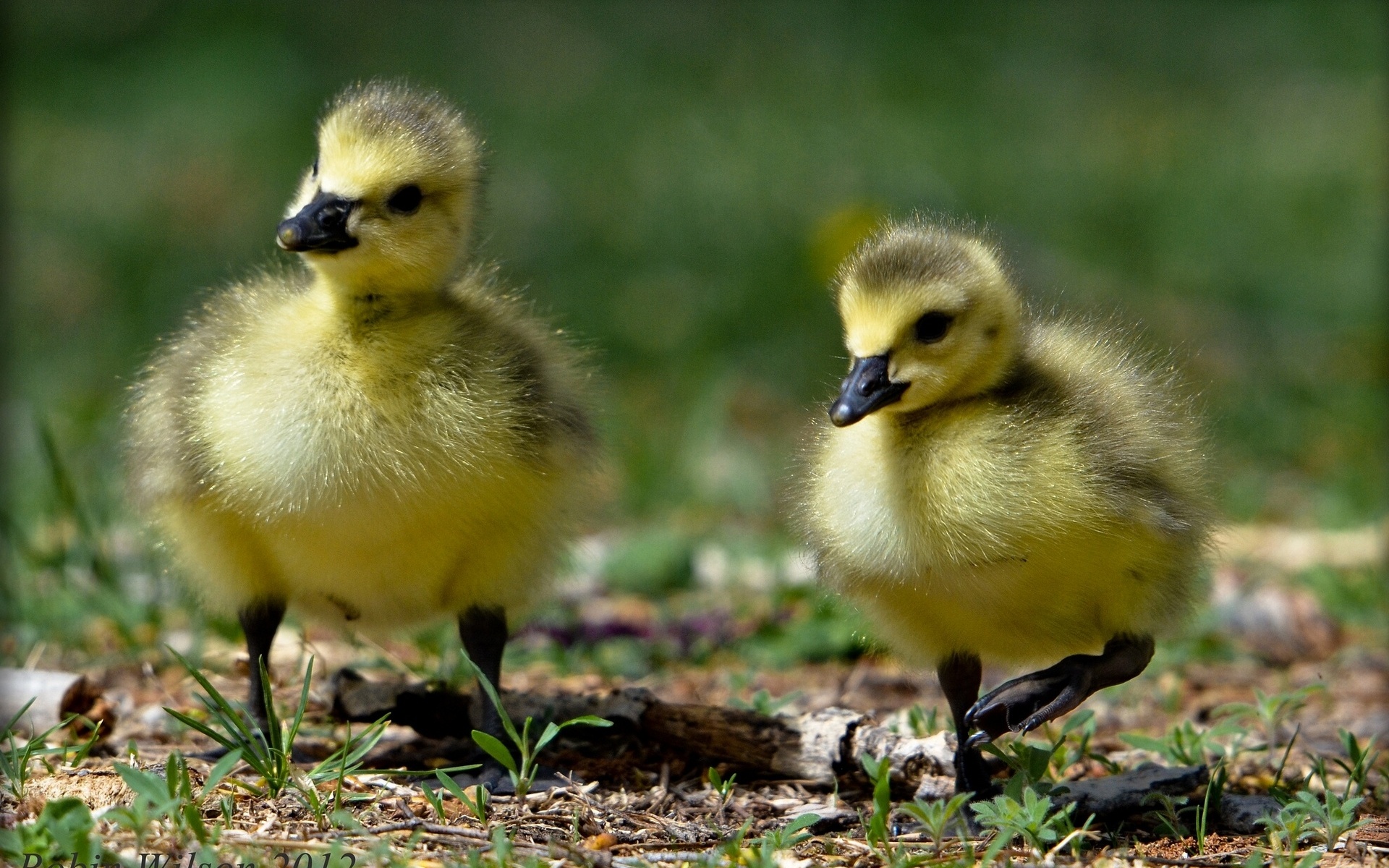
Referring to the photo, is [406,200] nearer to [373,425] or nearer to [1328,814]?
[373,425]

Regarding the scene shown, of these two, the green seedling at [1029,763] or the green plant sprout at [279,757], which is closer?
the green plant sprout at [279,757]

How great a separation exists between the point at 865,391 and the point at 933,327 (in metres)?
0.19

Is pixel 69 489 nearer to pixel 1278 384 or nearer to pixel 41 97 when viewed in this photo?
pixel 1278 384

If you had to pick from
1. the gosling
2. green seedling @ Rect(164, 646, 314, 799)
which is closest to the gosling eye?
the gosling

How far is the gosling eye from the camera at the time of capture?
2.88 meters

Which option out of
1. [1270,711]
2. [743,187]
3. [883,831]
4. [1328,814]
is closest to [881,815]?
[883,831]

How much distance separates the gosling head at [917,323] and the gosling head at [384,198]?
88cm

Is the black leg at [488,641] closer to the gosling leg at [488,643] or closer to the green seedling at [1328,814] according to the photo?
the gosling leg at [488,643]

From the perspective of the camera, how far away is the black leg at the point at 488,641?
3221mm

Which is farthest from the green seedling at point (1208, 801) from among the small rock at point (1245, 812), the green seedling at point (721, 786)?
the green seedling at point (721, 786)

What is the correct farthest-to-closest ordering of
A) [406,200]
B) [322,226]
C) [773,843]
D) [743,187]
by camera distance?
[743,187]
[406,200]
[322,226]
[773,843]

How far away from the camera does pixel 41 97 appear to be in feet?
34.7

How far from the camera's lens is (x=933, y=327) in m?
2.89

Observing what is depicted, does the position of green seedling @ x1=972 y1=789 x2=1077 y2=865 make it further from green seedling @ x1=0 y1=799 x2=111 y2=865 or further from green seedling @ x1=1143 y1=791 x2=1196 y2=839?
green seedling @ x1=0 y1=799 x2=111 y2=865
